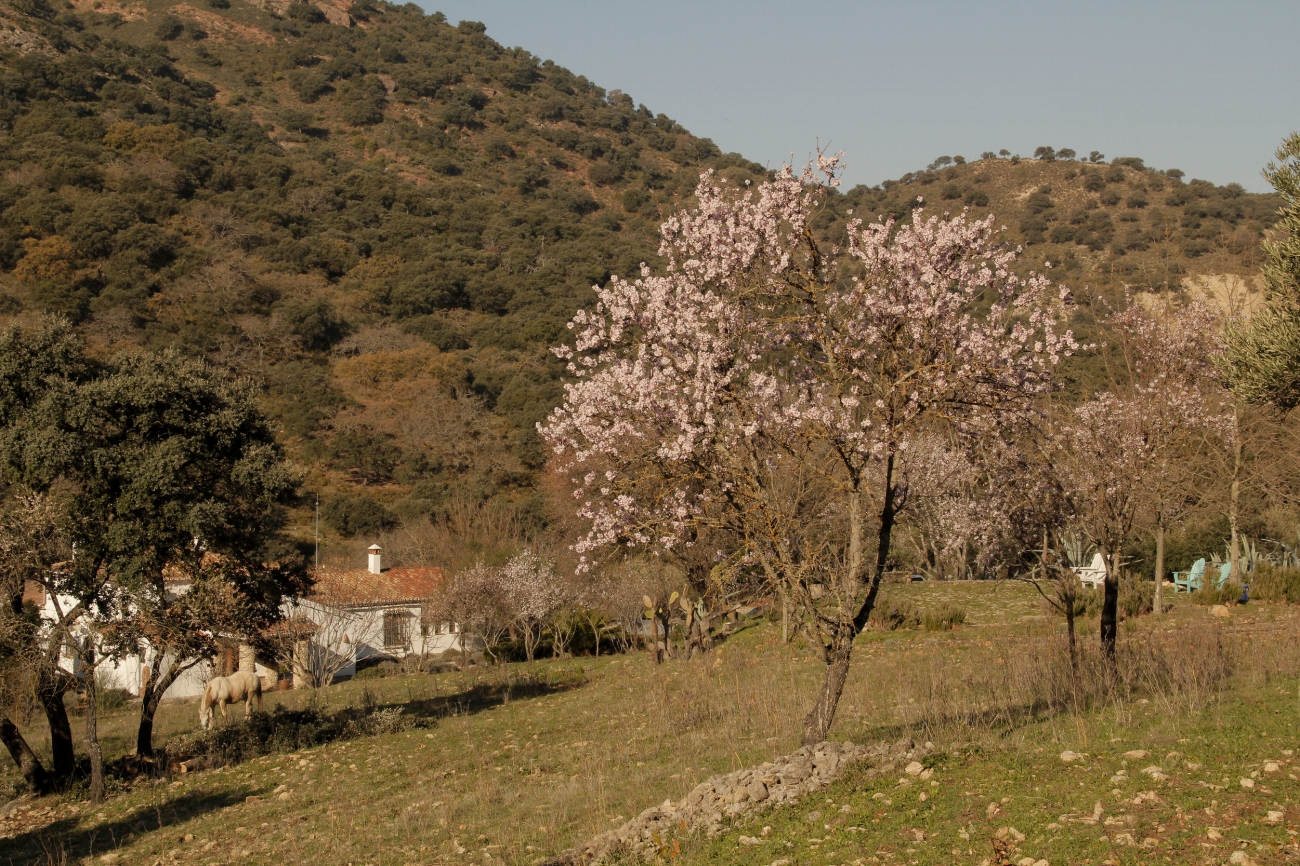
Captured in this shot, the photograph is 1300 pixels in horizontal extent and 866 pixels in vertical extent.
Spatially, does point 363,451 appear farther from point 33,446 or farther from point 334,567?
point 33,446

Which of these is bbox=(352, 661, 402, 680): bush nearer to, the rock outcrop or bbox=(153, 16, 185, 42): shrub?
the rock outcrop

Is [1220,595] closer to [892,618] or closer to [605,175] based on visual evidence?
[892,618]

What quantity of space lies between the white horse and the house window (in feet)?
50.0

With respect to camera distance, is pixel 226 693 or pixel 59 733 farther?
pixel 226 693

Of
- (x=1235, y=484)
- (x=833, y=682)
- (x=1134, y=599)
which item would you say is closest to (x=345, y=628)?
(x=1134, y=599)

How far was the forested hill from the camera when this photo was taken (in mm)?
61594

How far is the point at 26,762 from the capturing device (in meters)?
17.1

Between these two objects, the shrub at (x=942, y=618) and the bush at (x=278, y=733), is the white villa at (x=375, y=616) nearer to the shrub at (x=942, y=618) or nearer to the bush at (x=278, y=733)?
the bush at (x=278, y=733)

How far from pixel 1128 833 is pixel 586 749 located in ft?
31.9

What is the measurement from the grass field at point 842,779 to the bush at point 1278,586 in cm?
143

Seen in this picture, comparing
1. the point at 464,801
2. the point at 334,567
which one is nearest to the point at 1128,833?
the point at 464,801

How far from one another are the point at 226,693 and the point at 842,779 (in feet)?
59.9

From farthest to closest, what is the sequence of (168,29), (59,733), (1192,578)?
(168,29), (1192,578), (59,733)

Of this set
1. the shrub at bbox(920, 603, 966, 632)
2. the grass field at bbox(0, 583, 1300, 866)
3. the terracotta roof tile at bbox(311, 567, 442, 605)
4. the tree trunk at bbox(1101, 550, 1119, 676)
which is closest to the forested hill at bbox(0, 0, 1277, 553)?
the terracotta roof tile at bbox(311, 567, 442, 605)
